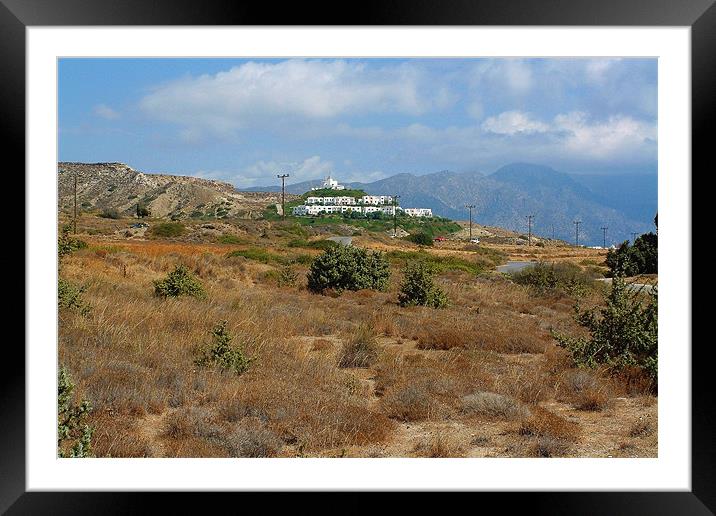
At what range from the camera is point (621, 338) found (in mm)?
5211

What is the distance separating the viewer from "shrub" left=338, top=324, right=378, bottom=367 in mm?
6051

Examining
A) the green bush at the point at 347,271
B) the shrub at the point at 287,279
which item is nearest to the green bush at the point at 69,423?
the green bush at the point at 347,271

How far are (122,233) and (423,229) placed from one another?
27.1m

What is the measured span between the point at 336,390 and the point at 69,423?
2.02 metres

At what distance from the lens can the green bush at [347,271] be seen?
1151 centimetres

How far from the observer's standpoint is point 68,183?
58188 mm

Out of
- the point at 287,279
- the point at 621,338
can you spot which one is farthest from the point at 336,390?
→ the point at 287,279

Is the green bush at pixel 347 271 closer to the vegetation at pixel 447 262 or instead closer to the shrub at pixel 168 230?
the vegetation at pixel 447 262

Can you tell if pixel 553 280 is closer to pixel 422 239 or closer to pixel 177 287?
pixel 177 287

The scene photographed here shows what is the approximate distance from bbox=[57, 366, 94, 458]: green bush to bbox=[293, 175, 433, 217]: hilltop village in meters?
50.3

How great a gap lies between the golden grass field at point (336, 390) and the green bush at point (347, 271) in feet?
9.94

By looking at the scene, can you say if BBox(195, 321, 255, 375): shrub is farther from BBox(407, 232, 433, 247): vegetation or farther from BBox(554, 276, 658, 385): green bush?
BBox(407, 232, 433, 247): vegetation
